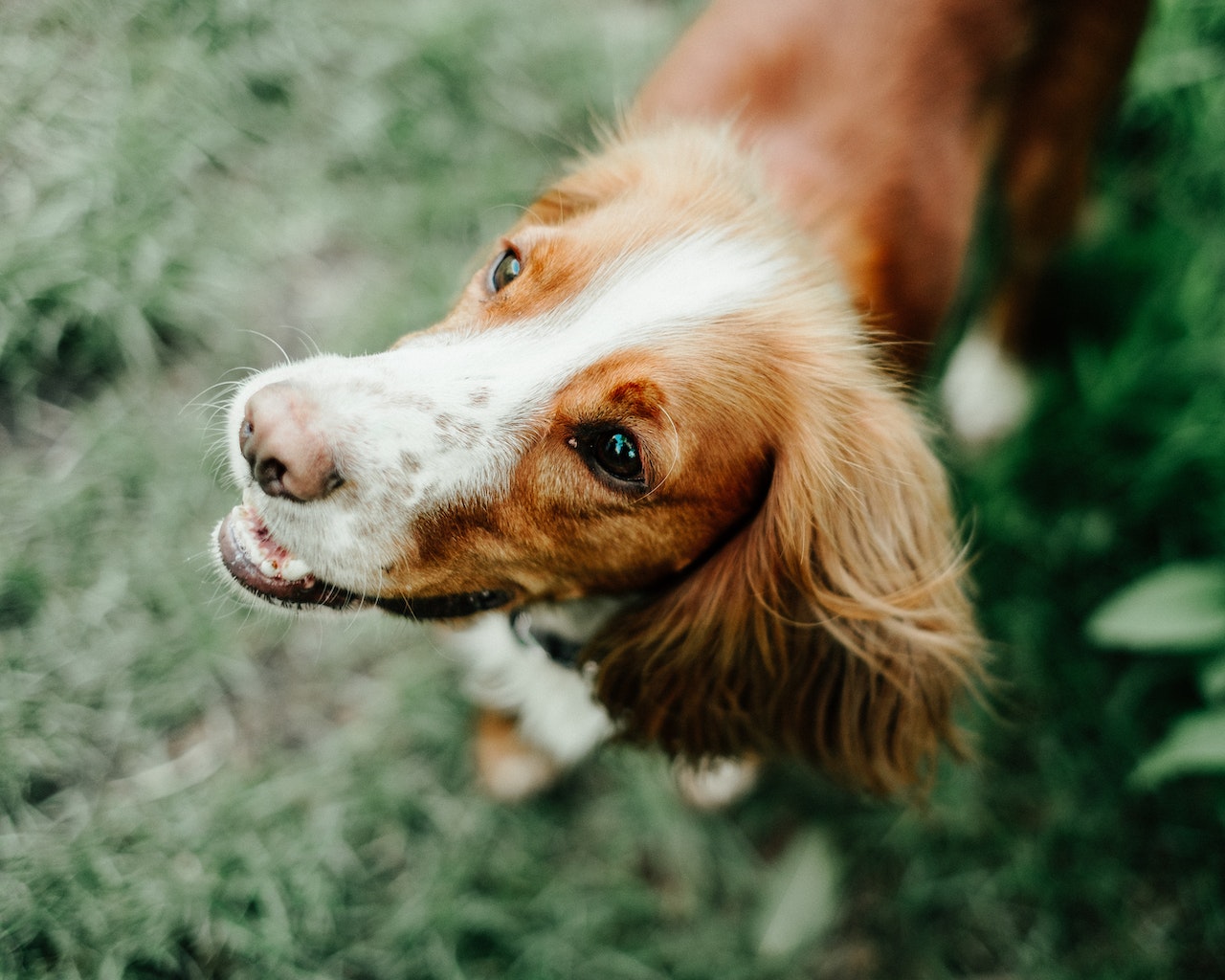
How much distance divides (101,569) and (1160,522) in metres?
3.60

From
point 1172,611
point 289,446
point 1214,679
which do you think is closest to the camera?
point 289,446

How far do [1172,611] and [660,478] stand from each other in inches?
74.9

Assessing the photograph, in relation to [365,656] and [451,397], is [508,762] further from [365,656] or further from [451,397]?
[451,397]

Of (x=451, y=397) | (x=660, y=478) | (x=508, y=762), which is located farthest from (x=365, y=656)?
(x=660, y=478)

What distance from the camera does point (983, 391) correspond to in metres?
3.78

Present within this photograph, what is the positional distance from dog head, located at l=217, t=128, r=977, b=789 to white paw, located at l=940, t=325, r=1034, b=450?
5.57 ft

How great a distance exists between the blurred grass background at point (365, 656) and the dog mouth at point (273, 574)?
987mm

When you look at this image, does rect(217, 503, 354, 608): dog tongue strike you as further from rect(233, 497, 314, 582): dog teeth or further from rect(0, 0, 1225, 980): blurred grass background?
rect(0, 0, 1225, 980): blurred grass background

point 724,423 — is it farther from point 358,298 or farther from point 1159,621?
point 358,298

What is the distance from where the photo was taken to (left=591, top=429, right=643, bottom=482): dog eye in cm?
187

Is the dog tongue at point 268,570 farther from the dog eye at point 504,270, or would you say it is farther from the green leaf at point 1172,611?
the green leaf at point 1172,611

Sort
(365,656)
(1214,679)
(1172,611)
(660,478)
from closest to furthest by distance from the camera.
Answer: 1. (660,478)
2. (1214,679)
3. (1172,611)
4. (365,656)

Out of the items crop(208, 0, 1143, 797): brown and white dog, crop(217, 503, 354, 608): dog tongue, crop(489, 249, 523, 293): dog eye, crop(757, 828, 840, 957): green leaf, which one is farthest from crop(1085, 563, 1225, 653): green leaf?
crop(217, 503, 354, 608): dog tongue

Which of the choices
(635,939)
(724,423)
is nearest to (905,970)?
(635,939)
